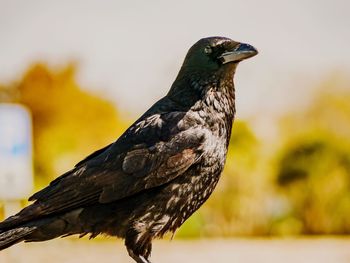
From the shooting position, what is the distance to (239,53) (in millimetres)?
4582

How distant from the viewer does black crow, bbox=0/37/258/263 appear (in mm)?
4562

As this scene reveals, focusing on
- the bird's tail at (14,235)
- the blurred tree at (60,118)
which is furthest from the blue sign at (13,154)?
the blurred tree at (60,118)

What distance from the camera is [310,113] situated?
1694cm

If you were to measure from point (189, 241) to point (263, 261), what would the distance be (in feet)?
12.2

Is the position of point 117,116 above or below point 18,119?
below

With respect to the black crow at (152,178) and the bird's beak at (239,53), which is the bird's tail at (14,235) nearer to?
the black crow at (152,178)

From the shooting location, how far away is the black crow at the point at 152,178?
4.56 metres

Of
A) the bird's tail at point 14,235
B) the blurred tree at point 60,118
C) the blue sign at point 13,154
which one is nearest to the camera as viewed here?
the bird's tail at point 14,235

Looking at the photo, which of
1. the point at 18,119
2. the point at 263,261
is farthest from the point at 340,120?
the point at 18,119

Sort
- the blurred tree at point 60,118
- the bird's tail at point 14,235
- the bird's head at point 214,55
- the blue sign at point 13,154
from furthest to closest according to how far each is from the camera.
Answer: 1. the blurred tree at point 60,118
2. the blue sign at point 13,154
3. the bird's head at point 214,55
4. the bird's tail at point 14,235

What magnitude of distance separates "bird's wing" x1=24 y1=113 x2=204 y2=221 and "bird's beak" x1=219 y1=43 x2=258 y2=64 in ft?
1.46

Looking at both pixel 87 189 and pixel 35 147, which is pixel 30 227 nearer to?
pixel 87 189

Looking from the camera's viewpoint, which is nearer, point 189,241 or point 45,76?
point 189,241

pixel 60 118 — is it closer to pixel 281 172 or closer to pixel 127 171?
pixel 281 172
